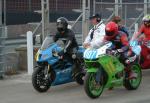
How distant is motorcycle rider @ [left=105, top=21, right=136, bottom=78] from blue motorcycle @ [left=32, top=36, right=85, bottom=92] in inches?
36.7

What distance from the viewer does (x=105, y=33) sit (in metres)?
11.0

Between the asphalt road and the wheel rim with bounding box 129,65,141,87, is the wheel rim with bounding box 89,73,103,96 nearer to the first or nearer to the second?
the asphalt road

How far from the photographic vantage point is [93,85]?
10086 mm

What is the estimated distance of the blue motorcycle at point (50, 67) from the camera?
1072cm

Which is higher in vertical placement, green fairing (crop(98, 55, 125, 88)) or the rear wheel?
green fairing (crop(98, 55, 125, 88))

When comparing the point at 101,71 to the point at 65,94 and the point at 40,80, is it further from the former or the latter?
the point at 40,80

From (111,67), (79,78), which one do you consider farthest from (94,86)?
(79,78)

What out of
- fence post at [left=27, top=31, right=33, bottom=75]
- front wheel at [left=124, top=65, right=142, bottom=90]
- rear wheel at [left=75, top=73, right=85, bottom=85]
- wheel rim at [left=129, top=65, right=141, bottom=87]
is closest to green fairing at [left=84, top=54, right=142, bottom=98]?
front wheel at [left=124, top=65, right=142, bottom=90]

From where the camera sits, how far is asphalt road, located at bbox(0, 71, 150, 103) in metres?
10.1

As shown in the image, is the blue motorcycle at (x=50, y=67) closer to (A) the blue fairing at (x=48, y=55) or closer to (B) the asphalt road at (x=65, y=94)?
(A) the blue fairing at (x=48, y=55)

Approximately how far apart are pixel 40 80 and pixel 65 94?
610mm

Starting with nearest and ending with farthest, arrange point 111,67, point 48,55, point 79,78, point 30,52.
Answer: point 111,67
point 48,55
point 79,78
point 30,52

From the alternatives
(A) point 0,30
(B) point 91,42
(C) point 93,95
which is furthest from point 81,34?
(C) point 93,95

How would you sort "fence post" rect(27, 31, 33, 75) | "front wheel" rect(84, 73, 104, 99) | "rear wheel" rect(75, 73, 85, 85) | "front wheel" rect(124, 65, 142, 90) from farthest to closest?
"fence post" rect(27, 31, 33, 75) < "rear wheel" rect(75, 73, 85, 85) < "front wheel" rect(124, 65, 142, 90) < "front wheel" rect(84, 73, 104, 99)
